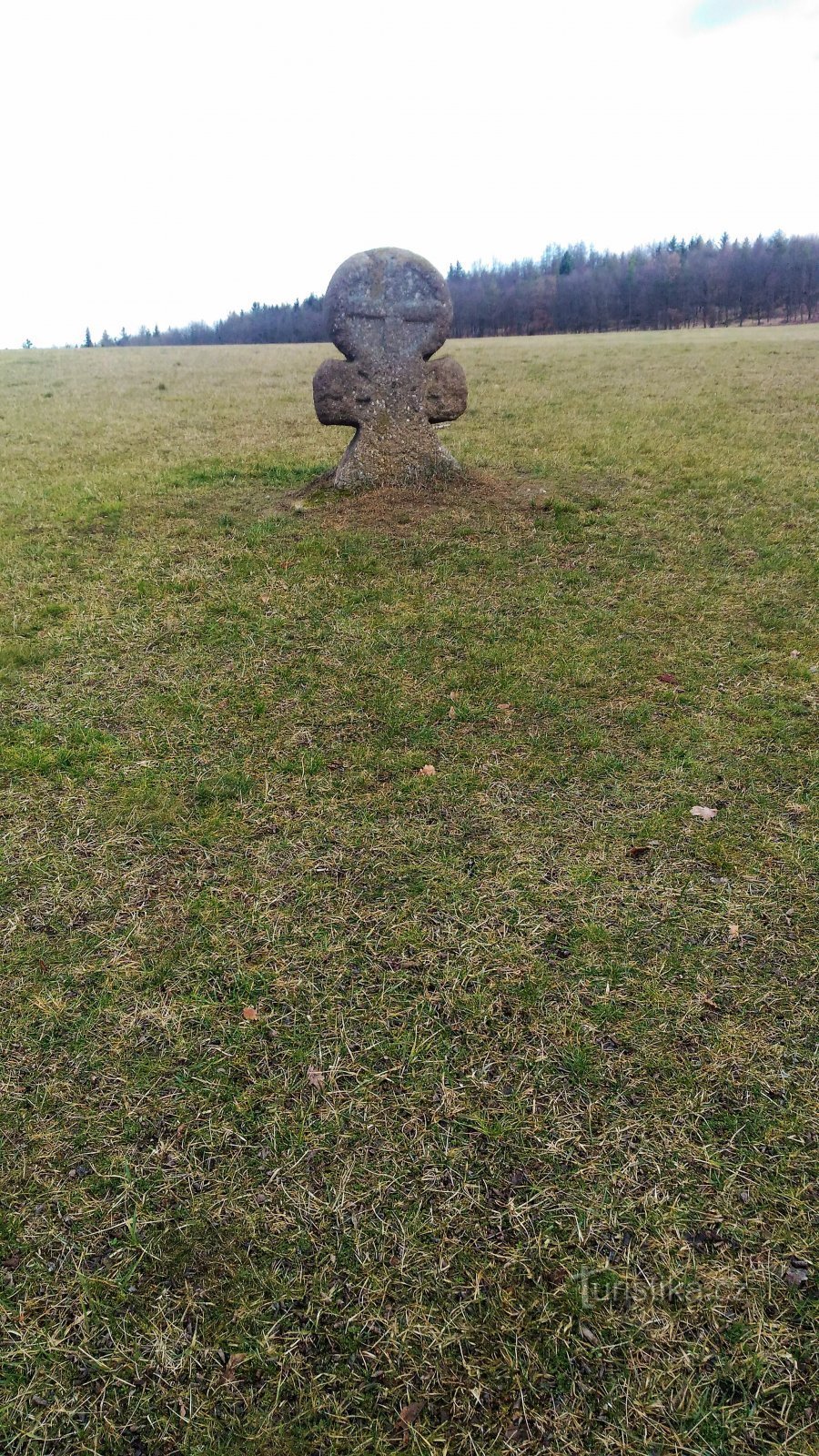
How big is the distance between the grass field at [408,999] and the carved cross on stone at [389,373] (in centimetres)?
166

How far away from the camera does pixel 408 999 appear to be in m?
3.24

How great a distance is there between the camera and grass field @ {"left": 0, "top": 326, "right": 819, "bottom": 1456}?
2.16 meters

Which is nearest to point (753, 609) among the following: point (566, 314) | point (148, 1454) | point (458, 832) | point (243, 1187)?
point (458, 832)

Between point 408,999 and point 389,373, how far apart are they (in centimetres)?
712

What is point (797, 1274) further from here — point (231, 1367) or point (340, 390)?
point (340, 390)

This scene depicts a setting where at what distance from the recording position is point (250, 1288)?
7.63ft

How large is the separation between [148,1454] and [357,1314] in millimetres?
615

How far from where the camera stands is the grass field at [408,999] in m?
2.16

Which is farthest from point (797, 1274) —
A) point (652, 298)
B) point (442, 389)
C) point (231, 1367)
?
point (652, 298)

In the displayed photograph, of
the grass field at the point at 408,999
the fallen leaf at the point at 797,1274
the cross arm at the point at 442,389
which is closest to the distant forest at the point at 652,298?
the cross arm at the point at 442,389

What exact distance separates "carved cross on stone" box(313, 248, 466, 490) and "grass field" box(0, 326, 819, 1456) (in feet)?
5.45

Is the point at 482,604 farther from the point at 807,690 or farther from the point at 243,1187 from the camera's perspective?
the point at 243,1187

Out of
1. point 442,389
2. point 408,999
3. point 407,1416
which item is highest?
point 442,389

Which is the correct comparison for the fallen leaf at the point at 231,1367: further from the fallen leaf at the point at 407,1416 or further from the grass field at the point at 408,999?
the fallen leaf at the point at 407,1416
